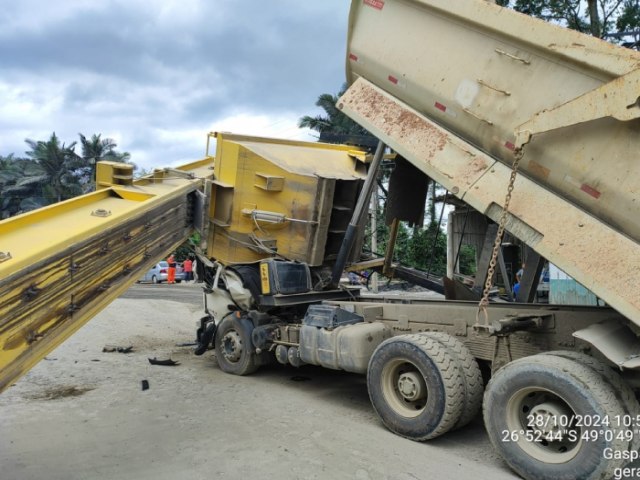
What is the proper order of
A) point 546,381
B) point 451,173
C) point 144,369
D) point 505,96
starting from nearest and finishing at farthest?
1. point 546,381
2. point 505,96
3. point 451,173
4. point 144,369

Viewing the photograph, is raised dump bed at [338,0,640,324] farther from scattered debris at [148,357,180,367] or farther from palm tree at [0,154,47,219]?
palm tree at [0,154,47,219]

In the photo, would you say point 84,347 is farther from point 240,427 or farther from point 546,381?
point 546,381

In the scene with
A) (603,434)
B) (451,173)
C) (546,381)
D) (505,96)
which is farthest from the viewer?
(451,173)

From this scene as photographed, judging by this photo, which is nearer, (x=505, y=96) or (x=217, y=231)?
(x=505, y=96)

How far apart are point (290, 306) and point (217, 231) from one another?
1417 mm

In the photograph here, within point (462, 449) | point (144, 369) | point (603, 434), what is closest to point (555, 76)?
point (603, 434)

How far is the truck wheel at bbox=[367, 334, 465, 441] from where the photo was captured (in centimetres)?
429

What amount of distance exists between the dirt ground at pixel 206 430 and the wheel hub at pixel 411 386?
386 mm

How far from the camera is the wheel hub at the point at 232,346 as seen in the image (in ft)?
22.9

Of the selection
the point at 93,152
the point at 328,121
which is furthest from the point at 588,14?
the point at 93,152

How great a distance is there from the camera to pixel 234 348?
704cm

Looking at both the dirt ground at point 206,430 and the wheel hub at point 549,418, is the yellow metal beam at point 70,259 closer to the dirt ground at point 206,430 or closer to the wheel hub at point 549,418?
the dirt ground at point 206,430

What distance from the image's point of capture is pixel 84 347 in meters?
8.47

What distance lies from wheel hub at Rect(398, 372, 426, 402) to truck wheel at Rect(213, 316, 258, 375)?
2722 millimetres
